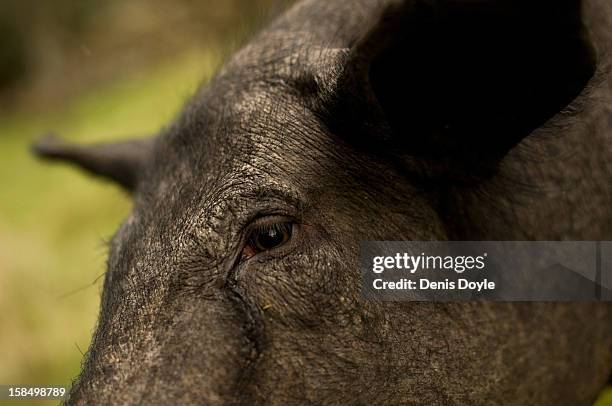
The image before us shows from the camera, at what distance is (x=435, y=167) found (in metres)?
2.79

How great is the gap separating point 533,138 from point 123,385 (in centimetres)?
169

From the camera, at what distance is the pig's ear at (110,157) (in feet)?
14.4

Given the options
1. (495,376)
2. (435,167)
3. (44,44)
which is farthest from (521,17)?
(44,44)

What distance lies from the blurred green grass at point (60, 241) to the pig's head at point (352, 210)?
892 mm

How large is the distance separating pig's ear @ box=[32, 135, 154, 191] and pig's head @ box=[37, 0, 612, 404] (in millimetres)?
1168

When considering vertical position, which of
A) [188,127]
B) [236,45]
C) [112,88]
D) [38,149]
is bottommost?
[188,127]

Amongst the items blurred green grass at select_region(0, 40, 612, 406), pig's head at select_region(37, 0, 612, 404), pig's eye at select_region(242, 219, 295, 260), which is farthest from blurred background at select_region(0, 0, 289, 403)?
pig's eye at select_region(242, 219, 295, 260)

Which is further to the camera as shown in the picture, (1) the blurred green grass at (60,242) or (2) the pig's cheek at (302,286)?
(1) the blurred green grass at (60,242)

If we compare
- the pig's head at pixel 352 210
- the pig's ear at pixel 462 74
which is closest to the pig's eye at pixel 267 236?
the pig's head at pixel 352 210

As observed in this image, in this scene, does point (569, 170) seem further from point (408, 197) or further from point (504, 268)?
point (408, 197)

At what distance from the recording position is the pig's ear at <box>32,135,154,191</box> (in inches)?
172

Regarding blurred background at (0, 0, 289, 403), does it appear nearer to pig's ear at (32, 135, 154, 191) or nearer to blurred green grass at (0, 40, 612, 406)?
blurred green grass at (0, 40, 612, 406)

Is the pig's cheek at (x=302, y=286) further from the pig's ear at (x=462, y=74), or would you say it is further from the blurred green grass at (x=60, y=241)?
the blurred green grass at (x=60, y=241)

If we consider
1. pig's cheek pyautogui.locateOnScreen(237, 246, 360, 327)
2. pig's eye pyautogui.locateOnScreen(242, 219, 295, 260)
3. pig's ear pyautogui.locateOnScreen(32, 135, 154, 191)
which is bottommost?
pig's cheek pyautogui.locateOnScreen(237, 246, 360, 327)
